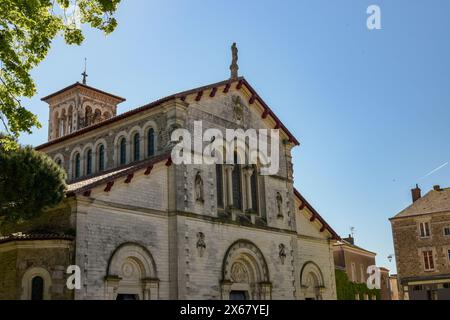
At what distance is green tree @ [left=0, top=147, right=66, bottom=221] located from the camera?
18.8 m

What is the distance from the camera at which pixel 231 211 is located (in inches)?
1046

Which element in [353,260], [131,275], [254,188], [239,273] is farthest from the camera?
[353,260]

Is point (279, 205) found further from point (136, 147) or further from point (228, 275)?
point (136, 147)

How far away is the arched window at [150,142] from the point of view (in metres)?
25.9

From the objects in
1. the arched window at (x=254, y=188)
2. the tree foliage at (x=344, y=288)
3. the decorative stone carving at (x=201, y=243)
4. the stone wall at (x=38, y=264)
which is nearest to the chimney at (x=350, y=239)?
the tree foliage at (x=344, y=288)

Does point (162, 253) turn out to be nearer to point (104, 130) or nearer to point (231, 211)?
point (231, 211)

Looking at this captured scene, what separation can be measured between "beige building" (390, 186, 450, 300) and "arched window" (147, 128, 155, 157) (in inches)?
1357

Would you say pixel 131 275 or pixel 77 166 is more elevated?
pixel 77 166

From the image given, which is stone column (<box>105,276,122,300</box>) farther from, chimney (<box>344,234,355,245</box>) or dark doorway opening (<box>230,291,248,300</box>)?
chimney (<box>344,234,355,245</box>)

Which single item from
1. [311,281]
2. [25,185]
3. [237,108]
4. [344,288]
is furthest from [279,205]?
[25,185]

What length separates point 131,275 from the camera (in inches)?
848

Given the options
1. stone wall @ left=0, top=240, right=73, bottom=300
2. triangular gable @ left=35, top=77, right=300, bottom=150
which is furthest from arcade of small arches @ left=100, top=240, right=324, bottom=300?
triangular gable @ left=35, top=77, right=300, bottom=150

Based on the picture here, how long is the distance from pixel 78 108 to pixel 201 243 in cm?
2311

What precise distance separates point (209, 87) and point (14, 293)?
43.9 ft
